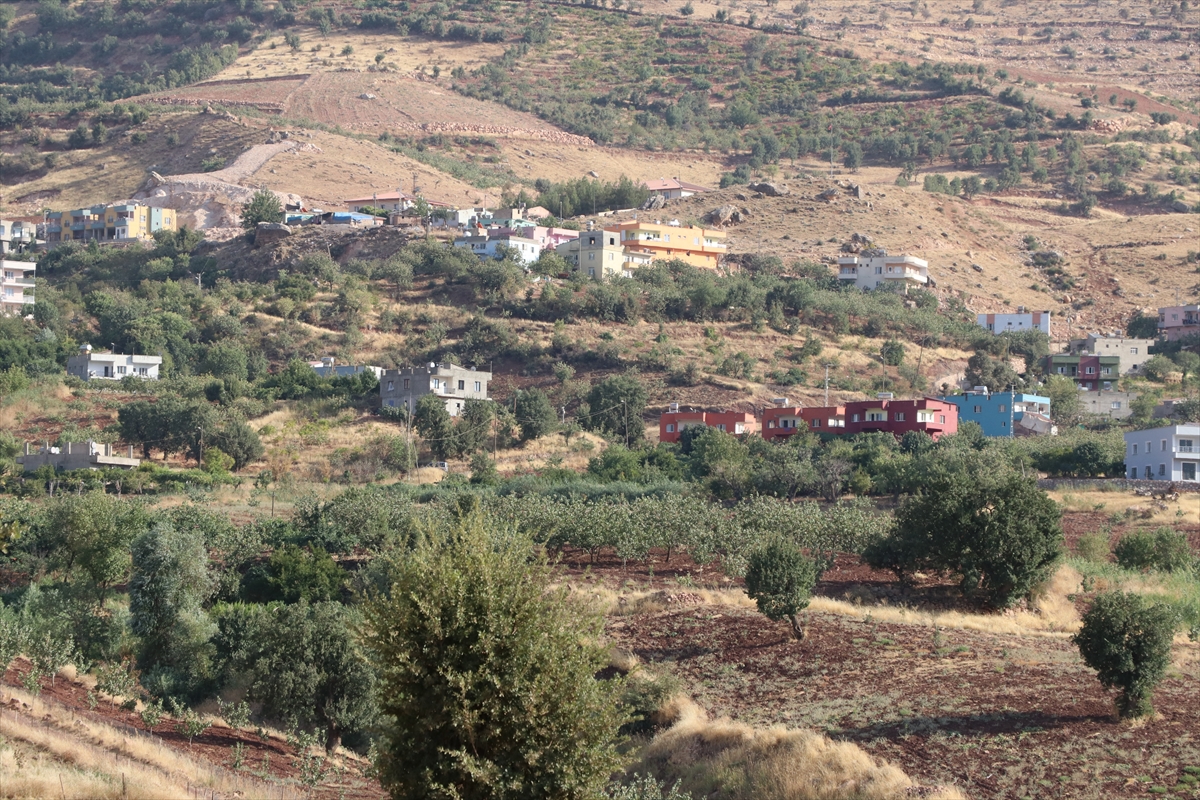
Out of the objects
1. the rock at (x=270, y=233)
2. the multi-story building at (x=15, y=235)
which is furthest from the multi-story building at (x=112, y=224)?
the rock at (x=270, y=233)

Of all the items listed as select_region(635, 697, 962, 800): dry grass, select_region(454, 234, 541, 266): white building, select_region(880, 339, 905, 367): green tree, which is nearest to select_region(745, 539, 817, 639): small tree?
select_region(635, 697, 962, 800): dry grass

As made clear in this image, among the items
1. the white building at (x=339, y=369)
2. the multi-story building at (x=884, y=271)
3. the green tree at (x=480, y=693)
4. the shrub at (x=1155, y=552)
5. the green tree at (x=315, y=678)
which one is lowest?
the white building at (x=339, y=369)

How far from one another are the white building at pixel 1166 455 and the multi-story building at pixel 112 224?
66144mm

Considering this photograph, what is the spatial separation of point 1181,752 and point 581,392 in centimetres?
4835

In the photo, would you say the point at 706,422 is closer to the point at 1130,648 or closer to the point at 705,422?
the point at 705,422

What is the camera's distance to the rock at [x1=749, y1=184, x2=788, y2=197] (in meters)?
109

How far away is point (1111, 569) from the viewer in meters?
41.9

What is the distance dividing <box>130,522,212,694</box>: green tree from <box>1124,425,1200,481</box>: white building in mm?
37679

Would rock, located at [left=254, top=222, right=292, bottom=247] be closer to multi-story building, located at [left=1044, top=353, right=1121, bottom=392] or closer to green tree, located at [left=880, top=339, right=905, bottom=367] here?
green tree, located at [left=880, top=339, right=905, bottom=367]

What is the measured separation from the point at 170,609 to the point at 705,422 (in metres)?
36.0

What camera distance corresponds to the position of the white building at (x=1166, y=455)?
57.8 m

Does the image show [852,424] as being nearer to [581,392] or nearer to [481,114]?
[581,392]

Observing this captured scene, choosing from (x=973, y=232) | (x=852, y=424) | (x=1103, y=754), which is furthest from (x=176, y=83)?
(x=1103, y=754)

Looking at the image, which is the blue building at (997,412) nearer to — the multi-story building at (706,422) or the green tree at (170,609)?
the multi-story building at (706,422)
